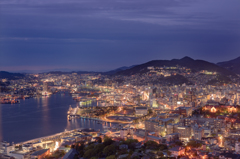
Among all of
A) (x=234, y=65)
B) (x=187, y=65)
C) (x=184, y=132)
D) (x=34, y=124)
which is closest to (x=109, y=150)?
(x=184, y=132)

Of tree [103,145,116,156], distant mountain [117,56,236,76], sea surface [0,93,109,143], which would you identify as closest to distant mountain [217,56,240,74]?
distant mountain [117,56,236,76]

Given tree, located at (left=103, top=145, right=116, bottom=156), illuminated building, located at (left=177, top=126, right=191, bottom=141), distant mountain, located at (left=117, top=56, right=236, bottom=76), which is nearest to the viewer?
tree, located at (left=103, top=145, right=116, bottom=156)

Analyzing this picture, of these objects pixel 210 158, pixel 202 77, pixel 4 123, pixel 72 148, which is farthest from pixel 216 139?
pixel 202 77

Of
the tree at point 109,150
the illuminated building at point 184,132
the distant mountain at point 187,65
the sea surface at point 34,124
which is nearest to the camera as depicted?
the tree at point 109,150

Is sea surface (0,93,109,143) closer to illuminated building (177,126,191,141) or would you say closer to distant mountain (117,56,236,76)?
illuminated building (177,126,191,141)

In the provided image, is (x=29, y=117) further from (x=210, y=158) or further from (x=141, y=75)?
(x=141, y=75)

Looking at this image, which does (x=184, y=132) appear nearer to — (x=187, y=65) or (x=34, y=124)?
(x=34, y=124)

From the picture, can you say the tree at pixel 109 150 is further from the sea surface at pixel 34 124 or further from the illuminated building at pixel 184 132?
the sea surface at pixel 34 124

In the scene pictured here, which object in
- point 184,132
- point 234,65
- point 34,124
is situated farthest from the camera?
point 234,65

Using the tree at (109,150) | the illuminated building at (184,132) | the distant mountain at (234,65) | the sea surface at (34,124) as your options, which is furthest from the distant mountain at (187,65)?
the tree at (109,150)
